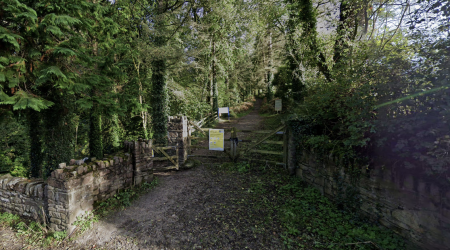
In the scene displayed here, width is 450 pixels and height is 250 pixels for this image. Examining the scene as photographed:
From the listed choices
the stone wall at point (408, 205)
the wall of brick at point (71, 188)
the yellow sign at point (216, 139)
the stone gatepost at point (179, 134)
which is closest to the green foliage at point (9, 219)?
the wall of brick at point (71, 188)

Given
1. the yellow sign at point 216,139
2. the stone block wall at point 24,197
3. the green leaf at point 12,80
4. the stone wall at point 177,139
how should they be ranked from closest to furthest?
the green leaf at point 12,80 < the stone block wall at point 24,197 < the stone wall at point 177,139 < the yellow sign at point 216,139

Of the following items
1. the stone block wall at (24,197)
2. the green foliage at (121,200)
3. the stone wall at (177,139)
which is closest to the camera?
the stone block wall at (24,197)

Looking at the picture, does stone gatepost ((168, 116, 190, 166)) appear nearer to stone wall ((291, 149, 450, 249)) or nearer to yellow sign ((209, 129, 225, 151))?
yellow sign ((209, 129, 225, 151))

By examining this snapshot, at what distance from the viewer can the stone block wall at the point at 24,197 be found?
4711 mm

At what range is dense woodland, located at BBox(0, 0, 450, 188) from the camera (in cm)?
296

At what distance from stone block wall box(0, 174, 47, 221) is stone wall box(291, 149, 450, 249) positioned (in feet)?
23.7

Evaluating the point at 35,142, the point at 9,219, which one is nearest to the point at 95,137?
the point at 35,142

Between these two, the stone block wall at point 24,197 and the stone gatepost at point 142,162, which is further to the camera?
the stone gatepost at point 142,162

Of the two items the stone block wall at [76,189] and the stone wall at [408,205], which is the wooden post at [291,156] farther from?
the stone block wall at [76,189]

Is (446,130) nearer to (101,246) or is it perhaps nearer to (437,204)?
(437,204)

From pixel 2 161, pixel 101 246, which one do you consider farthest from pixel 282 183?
pixel 2 161

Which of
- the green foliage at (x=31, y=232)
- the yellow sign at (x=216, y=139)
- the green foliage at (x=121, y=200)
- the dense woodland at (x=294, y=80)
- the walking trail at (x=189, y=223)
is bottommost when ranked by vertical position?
the green foliage at (x=31, y=232)

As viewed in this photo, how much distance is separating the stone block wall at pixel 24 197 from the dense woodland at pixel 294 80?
176 cm

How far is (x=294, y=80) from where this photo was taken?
11812 mm
